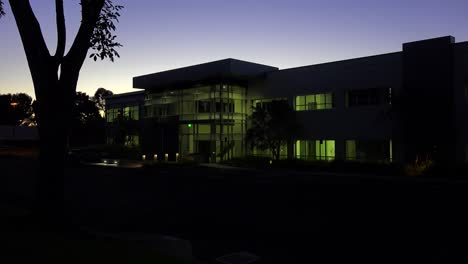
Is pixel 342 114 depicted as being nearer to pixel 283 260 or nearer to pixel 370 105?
pixel 370 105

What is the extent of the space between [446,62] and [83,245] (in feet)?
89.0

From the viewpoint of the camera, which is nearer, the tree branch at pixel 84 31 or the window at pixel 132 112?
the tree branch at pixel 84 31

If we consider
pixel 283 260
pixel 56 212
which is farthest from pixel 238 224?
pixel 56 212

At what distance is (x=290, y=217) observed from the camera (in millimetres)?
12086

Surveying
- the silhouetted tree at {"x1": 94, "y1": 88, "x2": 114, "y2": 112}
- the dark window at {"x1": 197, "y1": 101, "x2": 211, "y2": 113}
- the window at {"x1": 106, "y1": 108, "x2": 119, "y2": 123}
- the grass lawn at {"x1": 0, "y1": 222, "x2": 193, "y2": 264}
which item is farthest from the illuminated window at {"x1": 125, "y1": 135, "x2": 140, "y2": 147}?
the silhouetted tree at {"x1": 94, "y1": 88, "x2": 114, "y2": 112}

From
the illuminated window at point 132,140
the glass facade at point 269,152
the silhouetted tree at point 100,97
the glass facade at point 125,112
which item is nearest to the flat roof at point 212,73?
the glass facade at point 269,152

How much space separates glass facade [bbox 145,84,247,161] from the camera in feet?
125

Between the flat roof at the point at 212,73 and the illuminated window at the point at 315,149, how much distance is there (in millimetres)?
8292

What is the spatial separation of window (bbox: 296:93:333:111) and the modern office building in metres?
0.09

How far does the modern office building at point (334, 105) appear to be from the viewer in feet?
86.6

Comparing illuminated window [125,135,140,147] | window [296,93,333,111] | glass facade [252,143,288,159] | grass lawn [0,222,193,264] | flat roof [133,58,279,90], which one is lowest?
grass lawn [0,222,193,264]

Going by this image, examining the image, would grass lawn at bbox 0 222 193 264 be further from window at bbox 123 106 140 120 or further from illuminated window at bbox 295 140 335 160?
window at bbox 123 106 140 120

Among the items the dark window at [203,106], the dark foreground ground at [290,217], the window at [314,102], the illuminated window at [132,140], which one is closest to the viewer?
the dark foreground ground at [290,217]

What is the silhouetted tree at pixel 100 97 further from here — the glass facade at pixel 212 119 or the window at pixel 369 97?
the window at pixel 369 97
